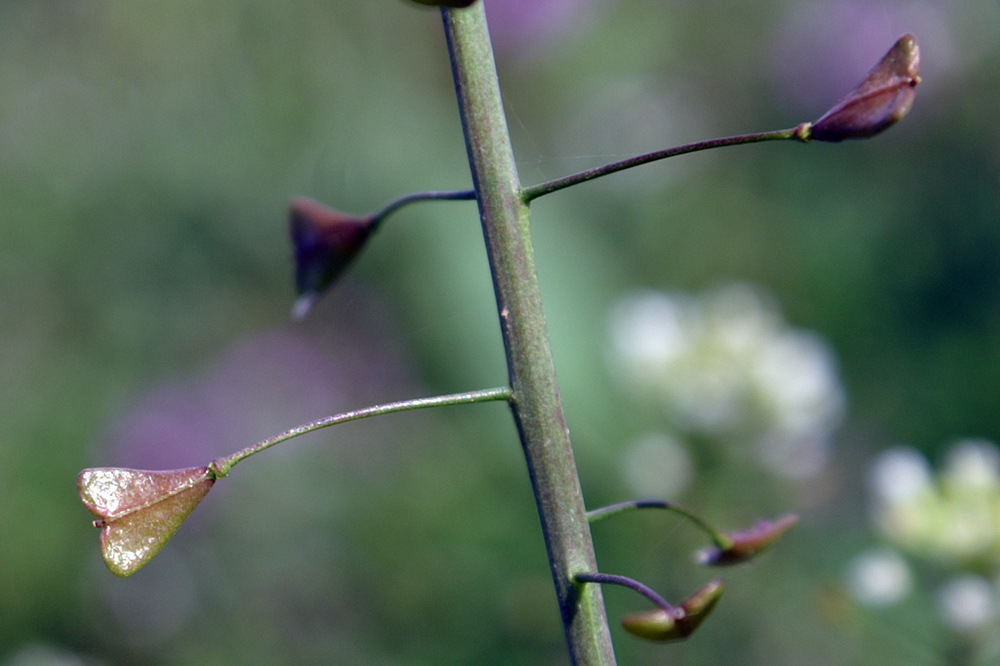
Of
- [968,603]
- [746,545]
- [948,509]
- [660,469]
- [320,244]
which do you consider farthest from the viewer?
[660,469]

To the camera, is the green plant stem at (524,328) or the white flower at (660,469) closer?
the green plant stem at (524,328)

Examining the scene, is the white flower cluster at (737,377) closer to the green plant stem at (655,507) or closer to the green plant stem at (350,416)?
the green plant stem at (655,507)

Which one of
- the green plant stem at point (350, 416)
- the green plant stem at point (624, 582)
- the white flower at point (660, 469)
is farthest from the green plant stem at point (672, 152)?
the white flower at point (660, 469)

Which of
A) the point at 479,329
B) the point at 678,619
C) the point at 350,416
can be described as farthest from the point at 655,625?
the point at 479,329

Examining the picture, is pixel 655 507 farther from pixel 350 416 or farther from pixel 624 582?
pixel 350 416

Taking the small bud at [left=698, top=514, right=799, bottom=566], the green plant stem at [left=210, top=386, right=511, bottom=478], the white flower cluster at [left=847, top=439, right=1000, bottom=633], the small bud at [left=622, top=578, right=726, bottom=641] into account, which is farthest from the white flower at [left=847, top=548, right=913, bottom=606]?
the green plant stem at [left=210, top=386, right=511, bottom=478]

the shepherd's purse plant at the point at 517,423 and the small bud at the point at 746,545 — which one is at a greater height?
the shepherd's purse plant at the point at 517,423

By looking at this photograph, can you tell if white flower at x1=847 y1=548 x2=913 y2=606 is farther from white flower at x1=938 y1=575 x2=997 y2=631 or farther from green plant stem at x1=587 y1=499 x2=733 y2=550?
green plant stem at x1=587 y1=499 x2=733 y2=550

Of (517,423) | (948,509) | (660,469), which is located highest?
(517,423)
